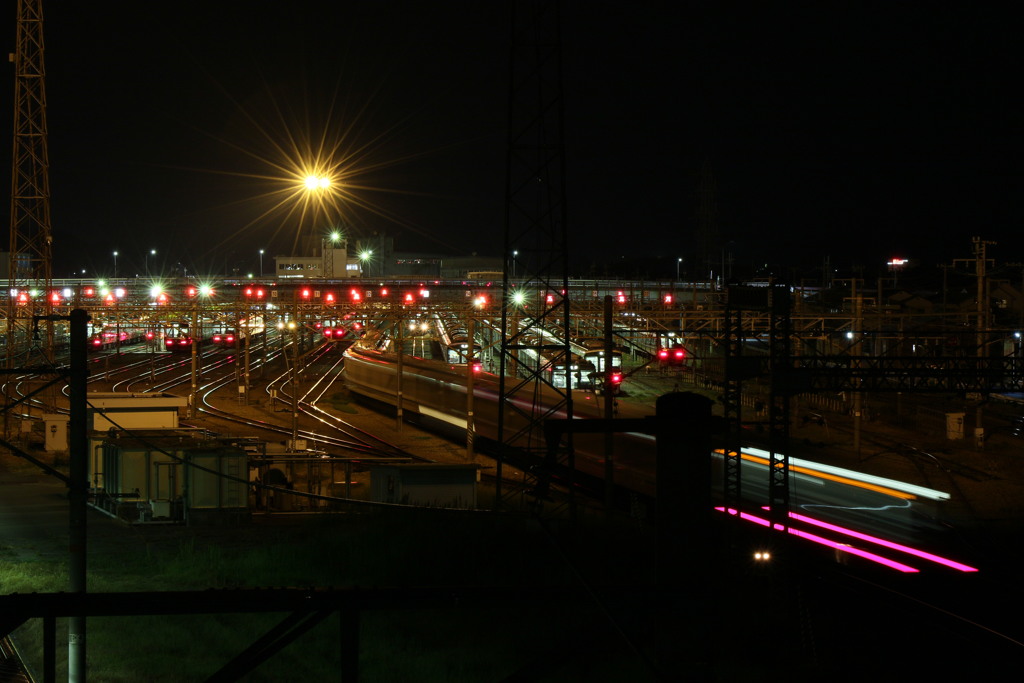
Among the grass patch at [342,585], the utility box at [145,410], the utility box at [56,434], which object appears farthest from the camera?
the utility box at [56,434]

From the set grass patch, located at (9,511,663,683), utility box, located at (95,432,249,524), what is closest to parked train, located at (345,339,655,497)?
grass patch, located at (9,511,663,683)

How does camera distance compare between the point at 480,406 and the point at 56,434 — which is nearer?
the point at 56,434

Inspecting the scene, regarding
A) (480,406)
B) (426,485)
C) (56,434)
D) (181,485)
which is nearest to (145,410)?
(56,434)

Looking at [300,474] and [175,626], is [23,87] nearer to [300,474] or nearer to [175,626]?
[300,474]

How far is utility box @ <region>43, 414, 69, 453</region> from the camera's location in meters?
20.7

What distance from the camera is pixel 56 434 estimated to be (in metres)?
20.8

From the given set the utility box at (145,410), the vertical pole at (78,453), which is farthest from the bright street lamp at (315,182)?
the vertical pole at (78,453)

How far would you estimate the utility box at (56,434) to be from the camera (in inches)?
813

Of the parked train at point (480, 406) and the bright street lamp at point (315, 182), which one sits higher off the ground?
the bright street lamp at point (315, 182)

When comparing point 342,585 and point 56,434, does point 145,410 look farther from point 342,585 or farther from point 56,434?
point 342,585

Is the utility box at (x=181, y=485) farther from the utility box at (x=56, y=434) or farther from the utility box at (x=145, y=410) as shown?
the utility box at (x=56, y=434)

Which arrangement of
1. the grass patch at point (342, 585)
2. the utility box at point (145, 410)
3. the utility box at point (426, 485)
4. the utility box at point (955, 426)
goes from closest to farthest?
the grass patch at point (342, 585) → the utility box at point (426, 485) → the utility box at point (145, 410) → the utility box at point (955, 426)

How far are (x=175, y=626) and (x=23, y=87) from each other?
18.7 meters

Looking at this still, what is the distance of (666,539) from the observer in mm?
3666
